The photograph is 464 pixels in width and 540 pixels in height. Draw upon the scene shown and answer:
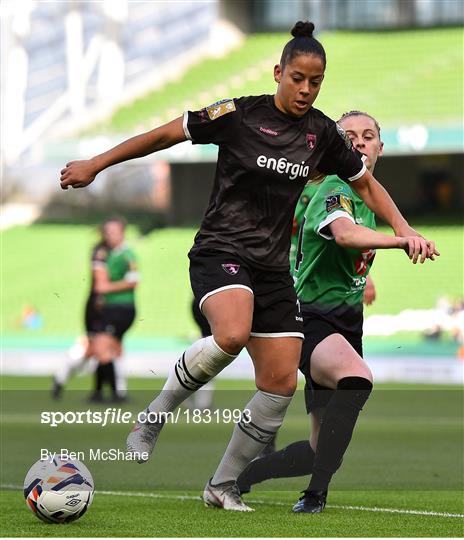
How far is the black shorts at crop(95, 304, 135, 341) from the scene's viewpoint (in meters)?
14.1

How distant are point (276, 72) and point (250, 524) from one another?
213cm

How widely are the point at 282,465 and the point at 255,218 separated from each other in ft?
5.18

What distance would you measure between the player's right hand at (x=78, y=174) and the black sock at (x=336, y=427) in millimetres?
1628

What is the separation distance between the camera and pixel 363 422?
13023 mm

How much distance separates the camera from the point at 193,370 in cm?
581

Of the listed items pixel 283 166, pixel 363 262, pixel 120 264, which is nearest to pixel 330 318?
pixel 363 262

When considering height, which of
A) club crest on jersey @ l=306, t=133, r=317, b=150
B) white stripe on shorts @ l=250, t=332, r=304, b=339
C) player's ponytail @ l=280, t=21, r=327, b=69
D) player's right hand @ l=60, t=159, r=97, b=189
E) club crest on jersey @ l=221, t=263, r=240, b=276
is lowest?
white stripe on shorts @ l=250, t=332, r=304, b=339

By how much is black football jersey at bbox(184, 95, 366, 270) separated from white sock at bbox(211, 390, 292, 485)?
0.72 m

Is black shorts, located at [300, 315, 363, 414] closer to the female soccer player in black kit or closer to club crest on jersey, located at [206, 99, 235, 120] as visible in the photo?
the female soccer player in black kit

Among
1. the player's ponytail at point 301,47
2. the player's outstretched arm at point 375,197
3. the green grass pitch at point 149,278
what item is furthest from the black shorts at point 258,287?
the green grass pitch at point 149,278

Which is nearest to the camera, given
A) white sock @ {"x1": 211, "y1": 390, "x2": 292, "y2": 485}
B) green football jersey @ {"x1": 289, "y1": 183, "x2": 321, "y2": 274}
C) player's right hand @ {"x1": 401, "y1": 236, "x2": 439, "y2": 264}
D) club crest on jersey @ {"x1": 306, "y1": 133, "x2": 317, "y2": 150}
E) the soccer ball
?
player's right hand @ {"x1": 401, "y1": 236, "x2": 439, "y2": 264}

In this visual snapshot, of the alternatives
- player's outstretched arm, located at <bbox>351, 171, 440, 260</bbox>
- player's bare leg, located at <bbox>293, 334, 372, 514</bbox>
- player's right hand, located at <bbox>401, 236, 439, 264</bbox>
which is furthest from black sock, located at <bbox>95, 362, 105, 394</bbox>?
player's right hand, located at <bbox>401, 236, 439, 264</bbox>

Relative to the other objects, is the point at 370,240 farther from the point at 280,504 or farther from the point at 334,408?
the point at 280,504

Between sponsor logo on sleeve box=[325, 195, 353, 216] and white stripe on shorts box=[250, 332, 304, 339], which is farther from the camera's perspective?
sponsor logo on sleeve box=[325, 195, 353, 216]
